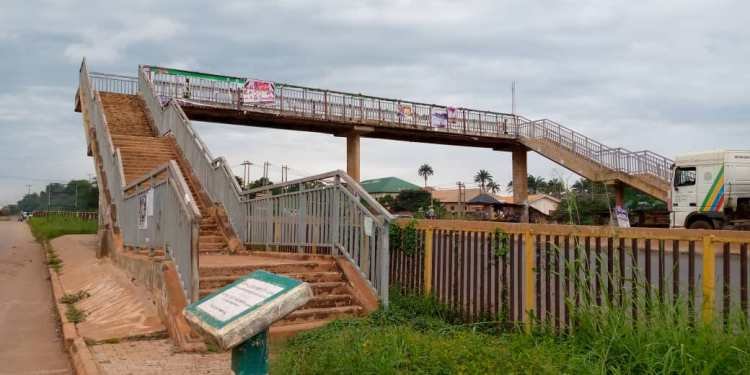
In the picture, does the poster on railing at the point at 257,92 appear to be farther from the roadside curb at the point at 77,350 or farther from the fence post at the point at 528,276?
the fence post at the point at 528,276

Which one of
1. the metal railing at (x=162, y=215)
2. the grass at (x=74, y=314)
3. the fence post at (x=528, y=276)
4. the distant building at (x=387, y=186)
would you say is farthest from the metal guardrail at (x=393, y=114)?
the distant building at (x=387, y=186)

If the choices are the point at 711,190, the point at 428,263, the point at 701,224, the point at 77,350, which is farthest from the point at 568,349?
the point at 711,190

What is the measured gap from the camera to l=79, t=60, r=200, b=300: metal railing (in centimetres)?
745

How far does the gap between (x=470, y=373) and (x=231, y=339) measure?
198 centimetres

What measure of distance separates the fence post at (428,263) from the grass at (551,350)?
4.19ft

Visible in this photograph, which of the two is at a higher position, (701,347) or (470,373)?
(701,347)

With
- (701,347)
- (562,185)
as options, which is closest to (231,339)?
(701,347)

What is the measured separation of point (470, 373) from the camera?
4.23m

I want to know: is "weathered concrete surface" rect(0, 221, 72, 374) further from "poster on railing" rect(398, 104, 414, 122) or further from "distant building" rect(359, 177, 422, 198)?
"distant building" rect(359, 177, 422, 198)

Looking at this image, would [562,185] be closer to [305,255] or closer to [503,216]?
[305,255]

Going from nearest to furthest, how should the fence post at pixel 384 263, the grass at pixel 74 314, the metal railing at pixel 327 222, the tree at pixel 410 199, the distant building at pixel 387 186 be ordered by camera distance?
the fence post at pixel 384 263, the metal railing at pixel 327 222, the grass at pixel 74 314, the tree at pixel 410 199, the distant building at pixel 387 186

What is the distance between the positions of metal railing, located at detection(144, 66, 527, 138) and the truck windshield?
1216 cm

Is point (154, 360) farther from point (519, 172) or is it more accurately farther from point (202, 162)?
point (519, 172)

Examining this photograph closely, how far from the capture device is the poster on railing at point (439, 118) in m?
29.8
